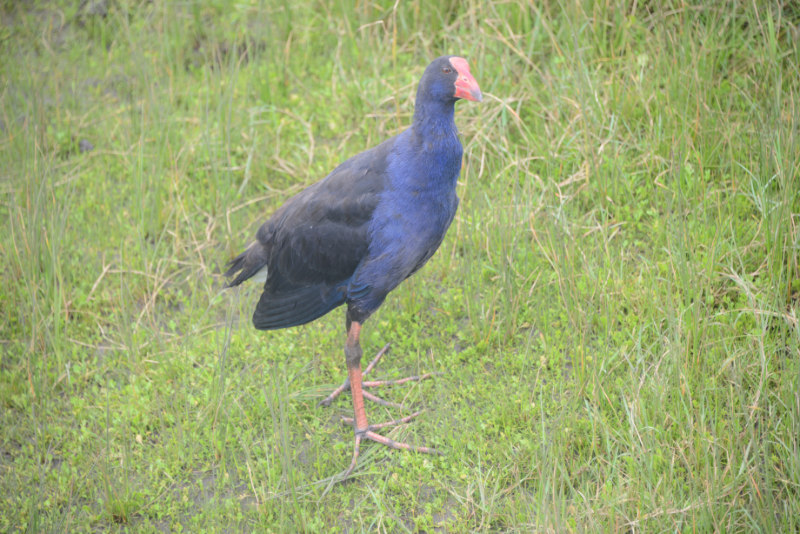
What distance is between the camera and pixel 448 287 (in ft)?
12.9

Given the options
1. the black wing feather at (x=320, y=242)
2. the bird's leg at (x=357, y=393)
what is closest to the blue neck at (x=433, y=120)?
the black wing feather at (x=320, y=242)

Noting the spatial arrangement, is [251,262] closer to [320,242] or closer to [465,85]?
[320,242]

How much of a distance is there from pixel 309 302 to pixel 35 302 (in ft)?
4.75

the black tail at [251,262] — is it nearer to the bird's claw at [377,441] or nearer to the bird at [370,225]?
the bird at [370,225]

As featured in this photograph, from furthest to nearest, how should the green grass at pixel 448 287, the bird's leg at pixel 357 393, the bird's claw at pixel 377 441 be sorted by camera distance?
the bird's leg at pixel 357 393 < the bird's claw at pixel 377 441 < the green grass at pixel 448 287

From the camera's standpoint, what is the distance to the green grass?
2.86m

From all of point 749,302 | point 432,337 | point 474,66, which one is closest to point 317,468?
point 432,337

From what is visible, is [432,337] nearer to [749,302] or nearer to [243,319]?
[243,319]

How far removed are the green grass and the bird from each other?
388mm

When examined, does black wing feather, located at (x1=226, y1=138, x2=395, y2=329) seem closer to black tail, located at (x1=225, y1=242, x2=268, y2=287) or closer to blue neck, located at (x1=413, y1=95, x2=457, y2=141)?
black tail, located at (x1=225, y1=242, x2=268, y2=287)

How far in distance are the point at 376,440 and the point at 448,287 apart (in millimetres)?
1013

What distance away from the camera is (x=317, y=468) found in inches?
123

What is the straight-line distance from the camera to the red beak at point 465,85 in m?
2.94

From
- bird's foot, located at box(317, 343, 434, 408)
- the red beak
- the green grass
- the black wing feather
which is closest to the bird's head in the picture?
the red beak
